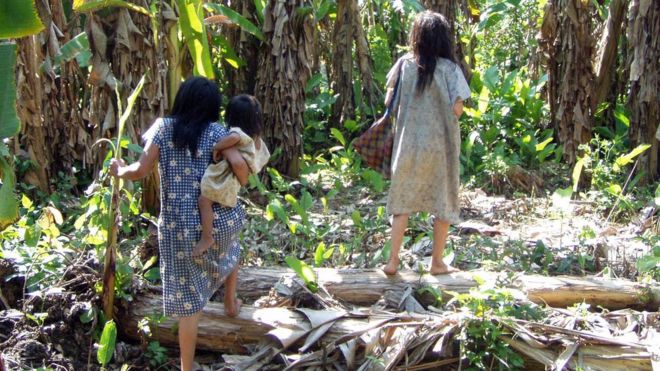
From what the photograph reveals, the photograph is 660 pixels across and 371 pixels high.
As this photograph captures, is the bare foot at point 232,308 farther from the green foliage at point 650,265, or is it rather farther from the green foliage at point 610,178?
the green foliage at point 610,178

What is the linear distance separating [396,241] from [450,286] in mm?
411

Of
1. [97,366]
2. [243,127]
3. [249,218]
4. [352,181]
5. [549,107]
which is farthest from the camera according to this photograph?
[549,107]

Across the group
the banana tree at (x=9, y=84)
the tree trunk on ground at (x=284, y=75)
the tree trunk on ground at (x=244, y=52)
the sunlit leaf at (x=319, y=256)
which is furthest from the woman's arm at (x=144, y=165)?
the tree trunk on ground at (x=244, y=52)

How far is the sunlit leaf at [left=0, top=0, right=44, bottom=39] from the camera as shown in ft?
10.8

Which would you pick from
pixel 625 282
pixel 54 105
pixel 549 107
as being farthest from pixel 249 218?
pixel 549 107

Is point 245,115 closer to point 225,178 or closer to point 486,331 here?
point 225,178

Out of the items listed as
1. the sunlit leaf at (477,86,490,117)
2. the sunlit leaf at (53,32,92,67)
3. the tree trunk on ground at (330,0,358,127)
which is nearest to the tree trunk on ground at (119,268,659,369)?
the sunlit leaf at (53,32,92,67)

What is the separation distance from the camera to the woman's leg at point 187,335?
4.29 meters

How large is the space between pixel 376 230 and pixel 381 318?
161 centimetres

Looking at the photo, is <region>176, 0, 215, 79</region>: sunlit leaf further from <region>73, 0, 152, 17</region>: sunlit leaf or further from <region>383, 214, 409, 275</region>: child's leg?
<region>383, 214, 409, 275</region>: child's leg

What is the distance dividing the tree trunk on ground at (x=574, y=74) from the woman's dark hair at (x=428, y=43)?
3.01 m

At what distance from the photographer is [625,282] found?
4.91 meters

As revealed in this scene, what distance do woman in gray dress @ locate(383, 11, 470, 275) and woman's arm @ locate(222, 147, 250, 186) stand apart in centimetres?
113

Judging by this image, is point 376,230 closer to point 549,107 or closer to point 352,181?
point 352,181
